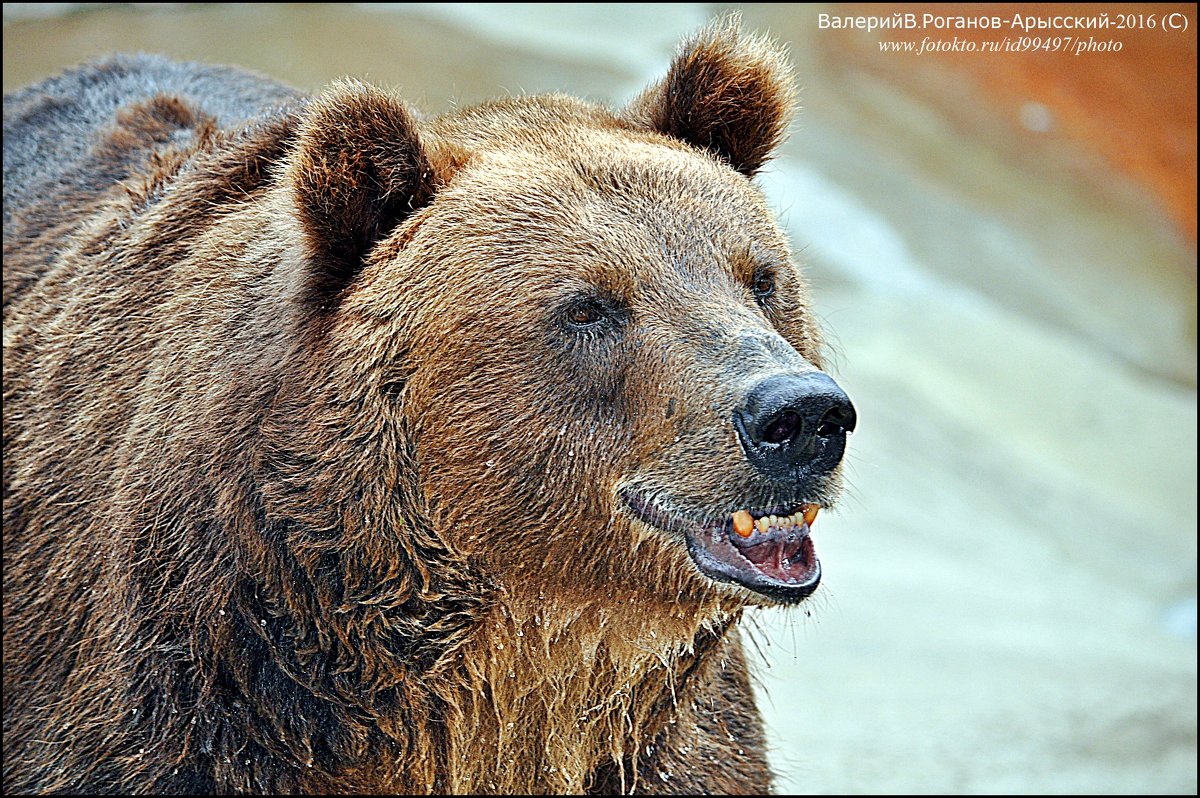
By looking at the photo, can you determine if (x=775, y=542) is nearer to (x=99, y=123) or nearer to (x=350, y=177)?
(x=350, y=177)

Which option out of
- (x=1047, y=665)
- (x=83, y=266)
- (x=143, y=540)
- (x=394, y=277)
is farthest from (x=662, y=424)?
(x=1047, y=665)

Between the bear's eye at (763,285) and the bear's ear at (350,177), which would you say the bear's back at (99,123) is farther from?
the bear's eye at (763,285)

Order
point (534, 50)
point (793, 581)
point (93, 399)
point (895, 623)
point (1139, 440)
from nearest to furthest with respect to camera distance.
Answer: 1. point (793, 581)
2. point (93, 399)
3. point (895, 623)
4. point (1139, 440)
5. point (534, 50)

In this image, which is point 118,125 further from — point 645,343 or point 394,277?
point 645,343

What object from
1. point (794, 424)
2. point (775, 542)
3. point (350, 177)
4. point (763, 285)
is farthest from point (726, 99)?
point (775, 542)

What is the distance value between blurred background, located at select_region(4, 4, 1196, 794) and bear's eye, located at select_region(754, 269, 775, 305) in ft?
7.84

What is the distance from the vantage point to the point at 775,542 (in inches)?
122

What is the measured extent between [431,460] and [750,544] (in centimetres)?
78

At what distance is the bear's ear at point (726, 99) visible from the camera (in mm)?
3791

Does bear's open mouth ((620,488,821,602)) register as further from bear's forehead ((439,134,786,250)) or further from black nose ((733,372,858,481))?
bear's forehead ((439,134,786,250))

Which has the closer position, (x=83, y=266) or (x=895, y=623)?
(x=83, y=266)

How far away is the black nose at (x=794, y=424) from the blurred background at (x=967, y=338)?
112 inches

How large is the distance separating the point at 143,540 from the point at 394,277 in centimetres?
94

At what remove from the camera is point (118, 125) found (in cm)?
495
